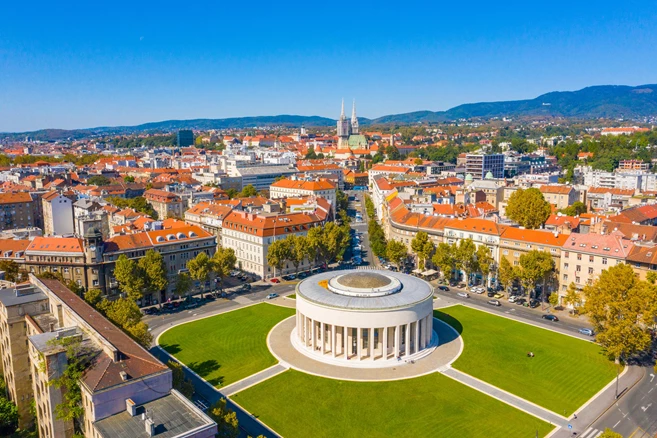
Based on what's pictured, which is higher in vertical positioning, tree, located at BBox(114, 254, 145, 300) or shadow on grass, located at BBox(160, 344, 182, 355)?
tree, located at BBox(114, 254, 145, 300)

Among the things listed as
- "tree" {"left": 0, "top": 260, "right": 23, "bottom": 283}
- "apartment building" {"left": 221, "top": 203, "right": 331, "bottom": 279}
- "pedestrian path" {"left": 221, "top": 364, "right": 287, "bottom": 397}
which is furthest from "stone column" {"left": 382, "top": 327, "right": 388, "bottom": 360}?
"tree" {"left": 0, "top": 260, "right": 23, "bottom": 283}

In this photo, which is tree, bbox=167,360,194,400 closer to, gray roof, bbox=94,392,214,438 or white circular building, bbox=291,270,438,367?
gray roof, bbox=94,392,214,438

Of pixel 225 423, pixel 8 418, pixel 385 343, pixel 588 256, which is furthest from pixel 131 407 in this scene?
pixel 588 256

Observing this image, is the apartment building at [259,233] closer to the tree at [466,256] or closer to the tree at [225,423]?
the tree at [466,256]

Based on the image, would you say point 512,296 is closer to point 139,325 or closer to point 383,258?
point 383,258

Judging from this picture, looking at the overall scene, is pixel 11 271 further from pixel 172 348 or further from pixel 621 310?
pixel 621 310

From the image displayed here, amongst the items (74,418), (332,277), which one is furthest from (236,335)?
(74,418)

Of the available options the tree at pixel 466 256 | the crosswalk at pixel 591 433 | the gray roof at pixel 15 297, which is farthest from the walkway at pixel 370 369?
the gray roof at pixel 15 297
